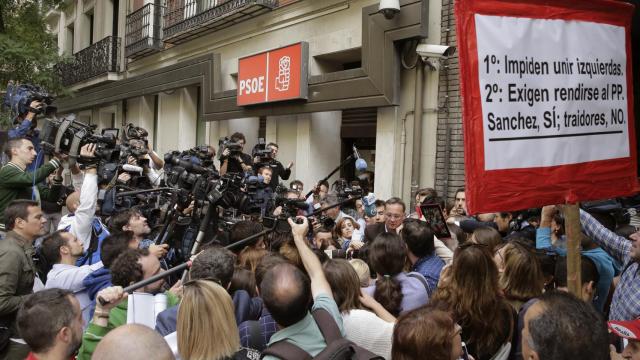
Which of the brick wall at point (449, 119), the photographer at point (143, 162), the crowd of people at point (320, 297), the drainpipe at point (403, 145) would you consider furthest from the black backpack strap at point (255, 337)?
the drainpipe at point (403, 145)

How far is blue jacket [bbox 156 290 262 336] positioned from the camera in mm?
2666

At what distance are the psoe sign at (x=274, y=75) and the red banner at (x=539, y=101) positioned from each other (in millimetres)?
6765

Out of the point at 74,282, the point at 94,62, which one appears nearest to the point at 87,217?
the point at 74,282

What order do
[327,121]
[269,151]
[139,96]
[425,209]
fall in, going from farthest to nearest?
[139,96], [327,121], [269,151], [425,209]

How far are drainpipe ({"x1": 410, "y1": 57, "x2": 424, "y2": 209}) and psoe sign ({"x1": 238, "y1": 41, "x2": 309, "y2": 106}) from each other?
2.31 m

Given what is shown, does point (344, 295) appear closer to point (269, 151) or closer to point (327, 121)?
point (269, 151)

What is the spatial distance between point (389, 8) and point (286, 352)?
631cm

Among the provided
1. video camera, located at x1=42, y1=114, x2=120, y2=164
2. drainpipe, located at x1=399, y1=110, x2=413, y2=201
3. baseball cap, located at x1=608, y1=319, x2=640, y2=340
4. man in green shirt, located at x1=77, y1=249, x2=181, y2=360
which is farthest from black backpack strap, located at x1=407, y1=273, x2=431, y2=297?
drainpipe, located at x1=399, y1=110, x2=413, y2=201

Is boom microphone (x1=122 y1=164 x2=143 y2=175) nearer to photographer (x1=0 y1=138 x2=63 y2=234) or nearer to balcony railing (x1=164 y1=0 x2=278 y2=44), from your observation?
photographer (x1=0 y1=138 x2=63 y2=234)

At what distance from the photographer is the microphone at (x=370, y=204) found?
5.62m

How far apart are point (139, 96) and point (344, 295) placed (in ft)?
49.0

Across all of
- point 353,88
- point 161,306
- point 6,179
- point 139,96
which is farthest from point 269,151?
point 139,96

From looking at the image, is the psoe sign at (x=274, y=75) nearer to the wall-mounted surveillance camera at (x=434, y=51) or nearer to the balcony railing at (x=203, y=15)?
the balcony railing at (x=203, y=15)

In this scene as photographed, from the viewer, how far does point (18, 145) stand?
4926mm
